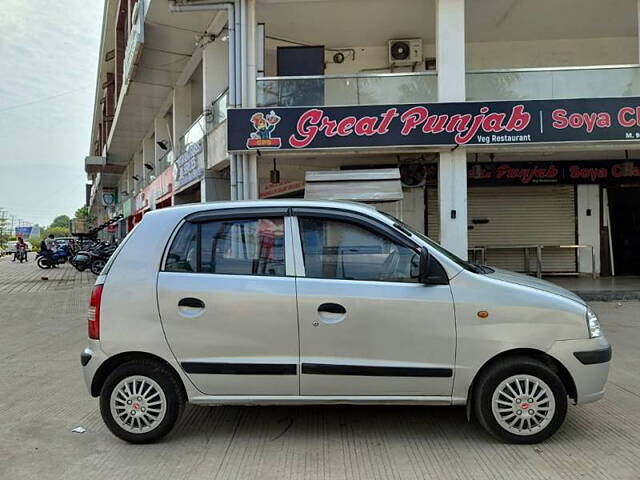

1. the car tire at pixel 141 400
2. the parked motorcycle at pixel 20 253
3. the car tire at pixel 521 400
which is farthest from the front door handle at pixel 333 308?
the parked motorcycle at pixel 20 253

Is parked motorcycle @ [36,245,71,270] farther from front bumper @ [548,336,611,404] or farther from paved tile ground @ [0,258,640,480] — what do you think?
front bumper @ [548,336,611,404]

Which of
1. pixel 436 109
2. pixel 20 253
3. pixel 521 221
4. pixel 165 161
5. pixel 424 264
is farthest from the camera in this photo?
pixel 20 253

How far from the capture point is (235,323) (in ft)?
12.4

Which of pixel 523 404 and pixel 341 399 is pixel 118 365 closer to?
pixel 341 399

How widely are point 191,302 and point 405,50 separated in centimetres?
1056

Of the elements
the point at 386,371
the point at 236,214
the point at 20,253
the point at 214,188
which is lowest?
the point at 386,371

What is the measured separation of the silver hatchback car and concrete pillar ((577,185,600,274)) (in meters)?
11.4

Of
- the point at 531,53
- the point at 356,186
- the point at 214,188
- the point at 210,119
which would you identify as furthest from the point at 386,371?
the point at 531,53

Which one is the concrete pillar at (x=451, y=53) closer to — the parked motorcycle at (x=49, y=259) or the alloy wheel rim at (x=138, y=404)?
the alloy wheel rim at (x=138, y=404)

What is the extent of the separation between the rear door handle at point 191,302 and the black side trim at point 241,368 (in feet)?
1.39

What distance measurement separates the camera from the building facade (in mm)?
10156

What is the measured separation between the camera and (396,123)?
10.2m

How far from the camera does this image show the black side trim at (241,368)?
12.5ft

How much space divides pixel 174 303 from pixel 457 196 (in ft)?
25.0
